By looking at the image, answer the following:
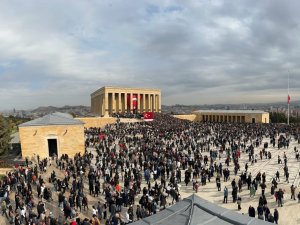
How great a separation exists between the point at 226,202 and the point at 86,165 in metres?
10.6

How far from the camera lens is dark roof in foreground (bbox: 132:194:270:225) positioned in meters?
6.55

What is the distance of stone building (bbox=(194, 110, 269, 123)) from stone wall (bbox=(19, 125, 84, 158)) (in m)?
44.1

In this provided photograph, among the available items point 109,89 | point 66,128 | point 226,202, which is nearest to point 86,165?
point 66,128

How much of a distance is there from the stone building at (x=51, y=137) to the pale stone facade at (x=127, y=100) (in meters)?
45.9

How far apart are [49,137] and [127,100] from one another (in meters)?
51.9

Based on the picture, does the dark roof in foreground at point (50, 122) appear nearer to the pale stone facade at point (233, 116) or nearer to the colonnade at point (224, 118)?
the pale stone facade at point (233, 116)

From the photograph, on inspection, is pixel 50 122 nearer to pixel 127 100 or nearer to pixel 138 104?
pixel 127 100

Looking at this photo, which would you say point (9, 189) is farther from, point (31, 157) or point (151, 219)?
point (151, 219)

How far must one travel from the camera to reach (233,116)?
70.1m

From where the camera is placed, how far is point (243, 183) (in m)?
18.4

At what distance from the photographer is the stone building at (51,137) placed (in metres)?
27.7

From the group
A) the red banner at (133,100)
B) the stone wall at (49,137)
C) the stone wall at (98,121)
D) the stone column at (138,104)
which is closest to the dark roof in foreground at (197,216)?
the stone wall at (49,137)

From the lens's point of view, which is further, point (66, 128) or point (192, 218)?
point (66, 128)

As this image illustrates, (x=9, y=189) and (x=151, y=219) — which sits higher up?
(x=151, y=219)
